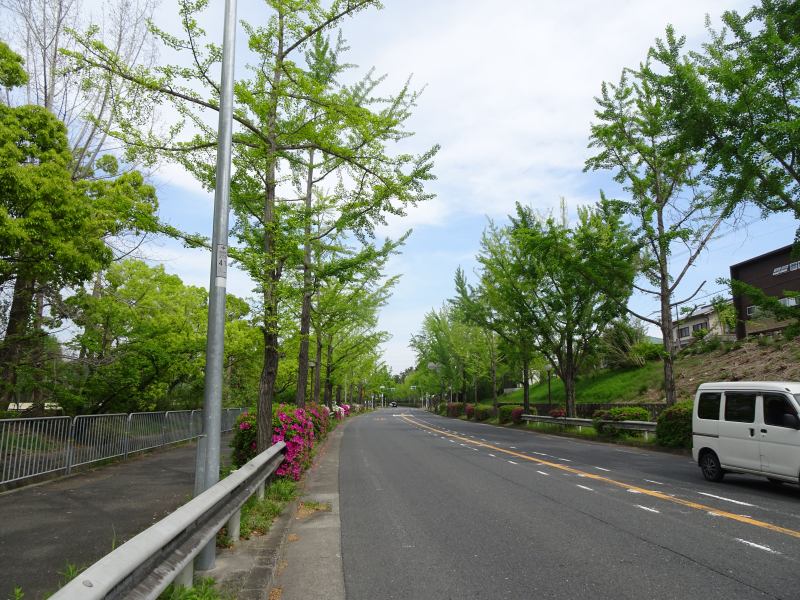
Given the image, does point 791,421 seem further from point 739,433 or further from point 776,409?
point 739,433

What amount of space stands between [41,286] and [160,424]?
5001 millimetres

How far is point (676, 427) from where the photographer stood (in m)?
15.5

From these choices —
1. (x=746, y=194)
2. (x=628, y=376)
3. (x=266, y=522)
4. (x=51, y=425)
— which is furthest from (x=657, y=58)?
(x=628, y=376)

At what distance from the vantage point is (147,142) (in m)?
8.56

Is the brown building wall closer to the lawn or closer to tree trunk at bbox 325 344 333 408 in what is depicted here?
the lawn

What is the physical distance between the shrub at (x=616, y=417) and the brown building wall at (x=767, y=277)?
1213cm

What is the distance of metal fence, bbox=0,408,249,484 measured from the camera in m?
8.71

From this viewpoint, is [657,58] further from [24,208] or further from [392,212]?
[24,208]

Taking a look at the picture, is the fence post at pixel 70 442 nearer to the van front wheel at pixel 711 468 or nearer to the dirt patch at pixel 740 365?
the van front wheel at pixel 711 468

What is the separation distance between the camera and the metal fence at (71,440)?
8711 millimetres

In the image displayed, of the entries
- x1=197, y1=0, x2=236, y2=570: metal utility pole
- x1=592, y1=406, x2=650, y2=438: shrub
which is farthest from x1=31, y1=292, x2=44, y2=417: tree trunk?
x1=592, y1=406, x2=650, y2=438: shrub

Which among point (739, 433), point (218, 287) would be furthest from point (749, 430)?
point (218, 287)

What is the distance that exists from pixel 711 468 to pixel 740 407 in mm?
1382

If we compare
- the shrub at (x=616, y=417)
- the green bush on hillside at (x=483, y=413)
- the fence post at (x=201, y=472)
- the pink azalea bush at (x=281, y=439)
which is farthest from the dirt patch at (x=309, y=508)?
the green bush on hillside at (x=483, y=413)
